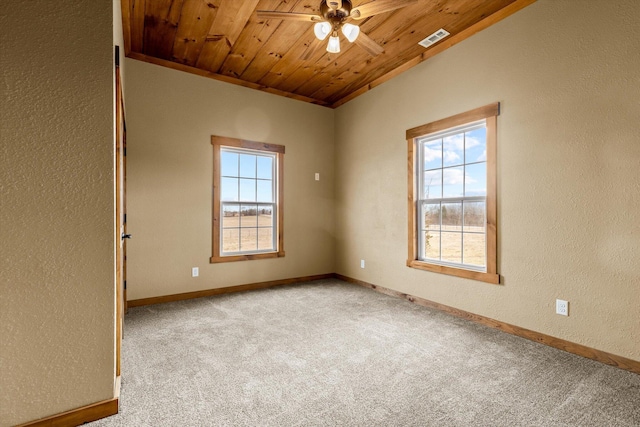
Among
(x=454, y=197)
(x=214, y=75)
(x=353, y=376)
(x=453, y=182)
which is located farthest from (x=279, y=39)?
(x=353, y=376)

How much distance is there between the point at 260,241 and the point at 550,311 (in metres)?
3.43

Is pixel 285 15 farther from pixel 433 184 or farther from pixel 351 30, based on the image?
pixel 433 184

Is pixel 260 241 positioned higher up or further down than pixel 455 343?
higher up

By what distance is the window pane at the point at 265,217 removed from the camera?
181 inches

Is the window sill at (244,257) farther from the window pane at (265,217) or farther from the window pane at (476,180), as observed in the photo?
the window pane at (476,180)

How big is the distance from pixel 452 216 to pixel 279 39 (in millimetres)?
2678

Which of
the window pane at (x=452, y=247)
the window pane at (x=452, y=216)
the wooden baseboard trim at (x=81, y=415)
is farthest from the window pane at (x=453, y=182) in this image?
the wooden baseboard trim at (x=81, y=415)

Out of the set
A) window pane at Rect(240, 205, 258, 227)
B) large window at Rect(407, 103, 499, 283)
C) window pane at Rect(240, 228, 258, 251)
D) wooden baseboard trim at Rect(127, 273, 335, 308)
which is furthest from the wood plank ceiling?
wooden baseboard trim at Rect(127, 273, 335, 308)

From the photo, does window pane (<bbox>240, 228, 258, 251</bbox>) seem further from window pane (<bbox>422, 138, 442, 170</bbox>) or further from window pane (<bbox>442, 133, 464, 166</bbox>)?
window pane (<bbox>442, 133, 464, 166</bbox>)

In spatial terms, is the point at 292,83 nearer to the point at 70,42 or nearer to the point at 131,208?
the point at 131,208

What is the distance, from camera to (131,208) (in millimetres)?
3596

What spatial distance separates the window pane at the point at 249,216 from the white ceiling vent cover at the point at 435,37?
291 cm

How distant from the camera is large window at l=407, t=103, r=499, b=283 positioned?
3.06m

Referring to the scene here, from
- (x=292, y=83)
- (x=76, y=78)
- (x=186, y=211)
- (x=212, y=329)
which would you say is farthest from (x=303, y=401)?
(x=292, y=83)
